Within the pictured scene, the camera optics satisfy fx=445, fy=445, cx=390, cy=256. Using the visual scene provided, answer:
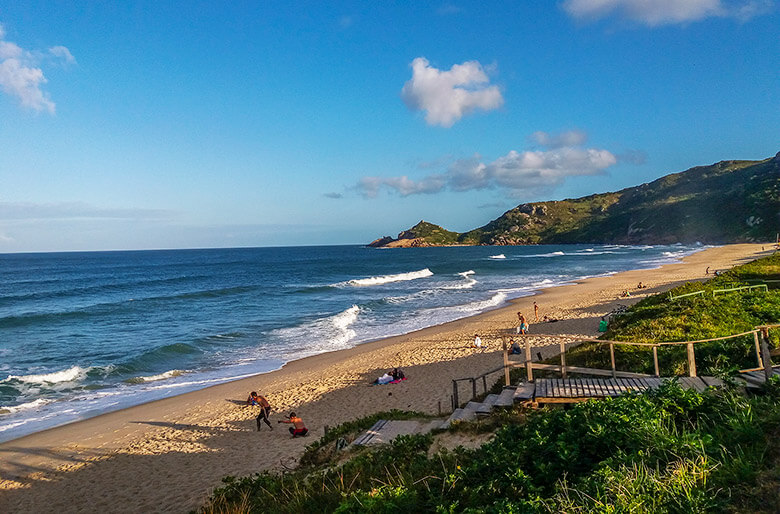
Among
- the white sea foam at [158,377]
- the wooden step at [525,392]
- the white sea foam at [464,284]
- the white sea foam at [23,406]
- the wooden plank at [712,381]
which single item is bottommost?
the white sea foam at [158,377]

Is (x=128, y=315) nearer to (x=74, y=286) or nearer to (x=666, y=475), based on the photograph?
(x=74, y=286)

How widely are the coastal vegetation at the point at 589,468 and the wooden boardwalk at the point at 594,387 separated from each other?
639 mm

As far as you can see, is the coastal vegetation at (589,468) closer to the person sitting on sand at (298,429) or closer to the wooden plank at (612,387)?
the wooden plank at (612,387)

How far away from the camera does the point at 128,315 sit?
120ft

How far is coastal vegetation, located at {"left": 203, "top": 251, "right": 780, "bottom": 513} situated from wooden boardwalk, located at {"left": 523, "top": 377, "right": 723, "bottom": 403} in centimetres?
64

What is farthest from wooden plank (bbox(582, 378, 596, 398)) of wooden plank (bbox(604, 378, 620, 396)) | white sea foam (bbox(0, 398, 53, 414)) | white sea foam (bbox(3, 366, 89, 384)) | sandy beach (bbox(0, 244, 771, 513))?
white sea foam (bbox(3, 366, 89, 384))

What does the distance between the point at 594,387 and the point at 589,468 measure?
3.56 metres

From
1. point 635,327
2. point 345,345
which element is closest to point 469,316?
point 345,345

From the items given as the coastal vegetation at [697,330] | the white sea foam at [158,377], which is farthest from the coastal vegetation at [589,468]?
the white sea foam at [158,377]

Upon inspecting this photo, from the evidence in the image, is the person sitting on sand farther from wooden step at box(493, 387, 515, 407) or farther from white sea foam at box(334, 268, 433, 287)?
white sea foam at box(334, 268, 433, 287)

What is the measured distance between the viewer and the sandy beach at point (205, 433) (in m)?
10.5

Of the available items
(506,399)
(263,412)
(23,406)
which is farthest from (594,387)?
(23,406)

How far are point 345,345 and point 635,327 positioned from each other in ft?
50.9

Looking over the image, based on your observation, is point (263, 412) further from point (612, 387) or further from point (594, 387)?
point (612, 387)
